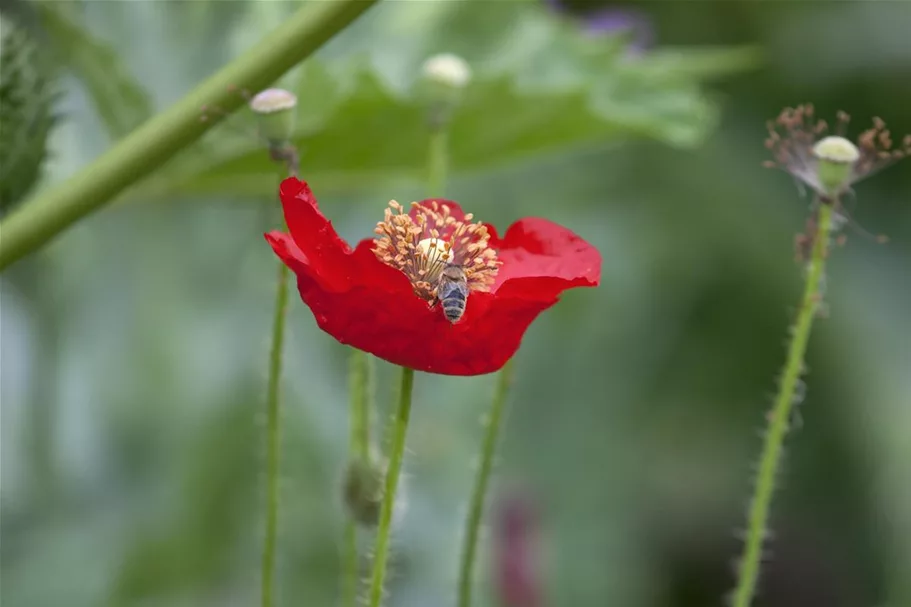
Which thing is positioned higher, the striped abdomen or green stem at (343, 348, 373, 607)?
the striped abdomen

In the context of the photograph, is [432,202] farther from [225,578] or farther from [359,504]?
[225,578]

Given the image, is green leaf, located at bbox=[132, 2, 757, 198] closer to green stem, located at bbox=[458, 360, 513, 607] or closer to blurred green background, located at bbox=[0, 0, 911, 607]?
blurred green background, located at bbox=[0, 0, 911, 607]

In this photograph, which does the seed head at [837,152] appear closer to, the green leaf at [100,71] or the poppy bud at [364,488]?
the poppy bud at [364,488]

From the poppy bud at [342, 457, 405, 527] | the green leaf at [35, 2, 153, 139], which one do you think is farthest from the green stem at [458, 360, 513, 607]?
the green leaf at [35, 2, 153, 139]

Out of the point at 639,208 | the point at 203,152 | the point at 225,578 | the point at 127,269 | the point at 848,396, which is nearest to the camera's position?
the point at 203,152

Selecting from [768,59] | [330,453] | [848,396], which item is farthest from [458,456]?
[768,59]

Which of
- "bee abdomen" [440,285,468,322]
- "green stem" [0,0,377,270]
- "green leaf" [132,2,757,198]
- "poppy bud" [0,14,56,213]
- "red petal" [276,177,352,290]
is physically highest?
"green leaf" [132,2,757,198]

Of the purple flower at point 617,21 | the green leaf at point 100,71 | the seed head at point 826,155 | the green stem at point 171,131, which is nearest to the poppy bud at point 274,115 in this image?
the green stem at point 171,131
